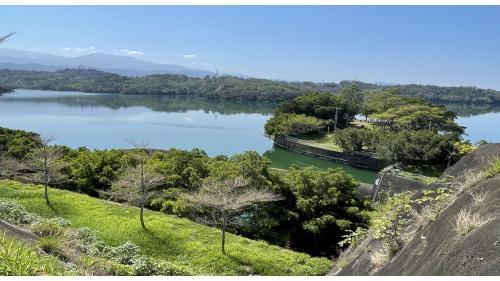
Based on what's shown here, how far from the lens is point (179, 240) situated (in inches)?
501

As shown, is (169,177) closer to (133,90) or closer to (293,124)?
(293,124)

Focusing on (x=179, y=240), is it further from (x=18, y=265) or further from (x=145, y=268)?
(x=18, y=265)

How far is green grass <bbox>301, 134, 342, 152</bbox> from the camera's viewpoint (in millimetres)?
40981

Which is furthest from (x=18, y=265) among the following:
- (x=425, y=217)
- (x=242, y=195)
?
(x=242, y=195)

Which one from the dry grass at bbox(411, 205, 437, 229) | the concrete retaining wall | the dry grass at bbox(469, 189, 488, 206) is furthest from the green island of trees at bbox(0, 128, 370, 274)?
the concrete retaining wall

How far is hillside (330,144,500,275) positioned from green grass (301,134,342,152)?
34.2 metres

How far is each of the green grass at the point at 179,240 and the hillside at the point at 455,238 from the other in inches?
218

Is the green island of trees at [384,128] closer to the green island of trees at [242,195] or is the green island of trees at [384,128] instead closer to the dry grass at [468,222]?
the green island of trees at [242,195]

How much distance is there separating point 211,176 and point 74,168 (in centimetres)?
713

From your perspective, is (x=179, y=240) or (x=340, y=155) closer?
(x=179, y=240)

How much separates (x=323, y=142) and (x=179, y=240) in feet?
110

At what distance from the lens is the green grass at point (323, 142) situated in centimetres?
4098

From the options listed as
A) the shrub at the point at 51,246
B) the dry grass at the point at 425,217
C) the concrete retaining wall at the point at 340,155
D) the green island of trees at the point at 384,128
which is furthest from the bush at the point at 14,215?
the concrete retaining wall at the point at 340,155

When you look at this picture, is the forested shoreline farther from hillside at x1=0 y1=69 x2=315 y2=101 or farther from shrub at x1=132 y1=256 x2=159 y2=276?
shrub at x1=132 y1=256 x2=159 y2=276
